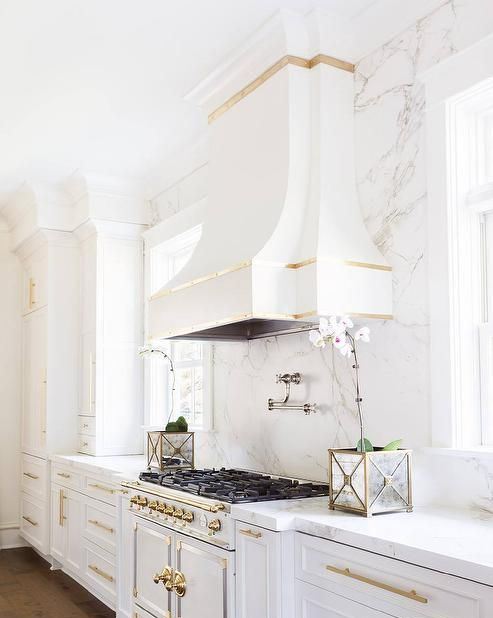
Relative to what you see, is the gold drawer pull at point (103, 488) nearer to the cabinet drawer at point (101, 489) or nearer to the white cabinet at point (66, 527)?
the cabinet drawer at point (101, 489)

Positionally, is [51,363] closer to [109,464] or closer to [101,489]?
[109,464]

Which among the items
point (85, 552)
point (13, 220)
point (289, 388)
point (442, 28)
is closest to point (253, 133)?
point (442, 28)

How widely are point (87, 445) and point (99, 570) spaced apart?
3.64 feet

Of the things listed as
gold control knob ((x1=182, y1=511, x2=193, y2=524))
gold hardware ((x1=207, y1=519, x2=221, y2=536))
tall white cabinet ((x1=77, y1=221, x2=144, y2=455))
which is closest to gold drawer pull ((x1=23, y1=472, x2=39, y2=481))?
tall white cabinet ((x1=77, y1=221, x2=144, y2=455))

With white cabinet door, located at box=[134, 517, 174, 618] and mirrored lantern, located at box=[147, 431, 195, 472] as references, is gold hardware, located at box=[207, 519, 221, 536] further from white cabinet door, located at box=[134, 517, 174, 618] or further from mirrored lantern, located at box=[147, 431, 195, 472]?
mirrored lantern, located at box=[147, 431, 195, 472]

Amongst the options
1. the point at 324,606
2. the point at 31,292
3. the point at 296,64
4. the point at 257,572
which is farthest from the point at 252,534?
the point at 31,292

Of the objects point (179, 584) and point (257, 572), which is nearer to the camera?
point (257, 572)

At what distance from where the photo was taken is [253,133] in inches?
129

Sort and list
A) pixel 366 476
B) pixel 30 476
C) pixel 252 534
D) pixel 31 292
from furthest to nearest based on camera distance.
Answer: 1. pixel 31 292
2. pixel 30 476
3. pixel 252 534
4. pixel 366 476

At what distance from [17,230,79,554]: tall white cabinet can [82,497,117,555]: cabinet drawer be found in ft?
2.82

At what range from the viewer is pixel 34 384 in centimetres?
586

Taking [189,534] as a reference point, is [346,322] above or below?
above

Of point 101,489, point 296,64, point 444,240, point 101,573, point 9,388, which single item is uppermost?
point 296,64

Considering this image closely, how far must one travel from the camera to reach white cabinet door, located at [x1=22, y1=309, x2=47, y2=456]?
5582 mm
